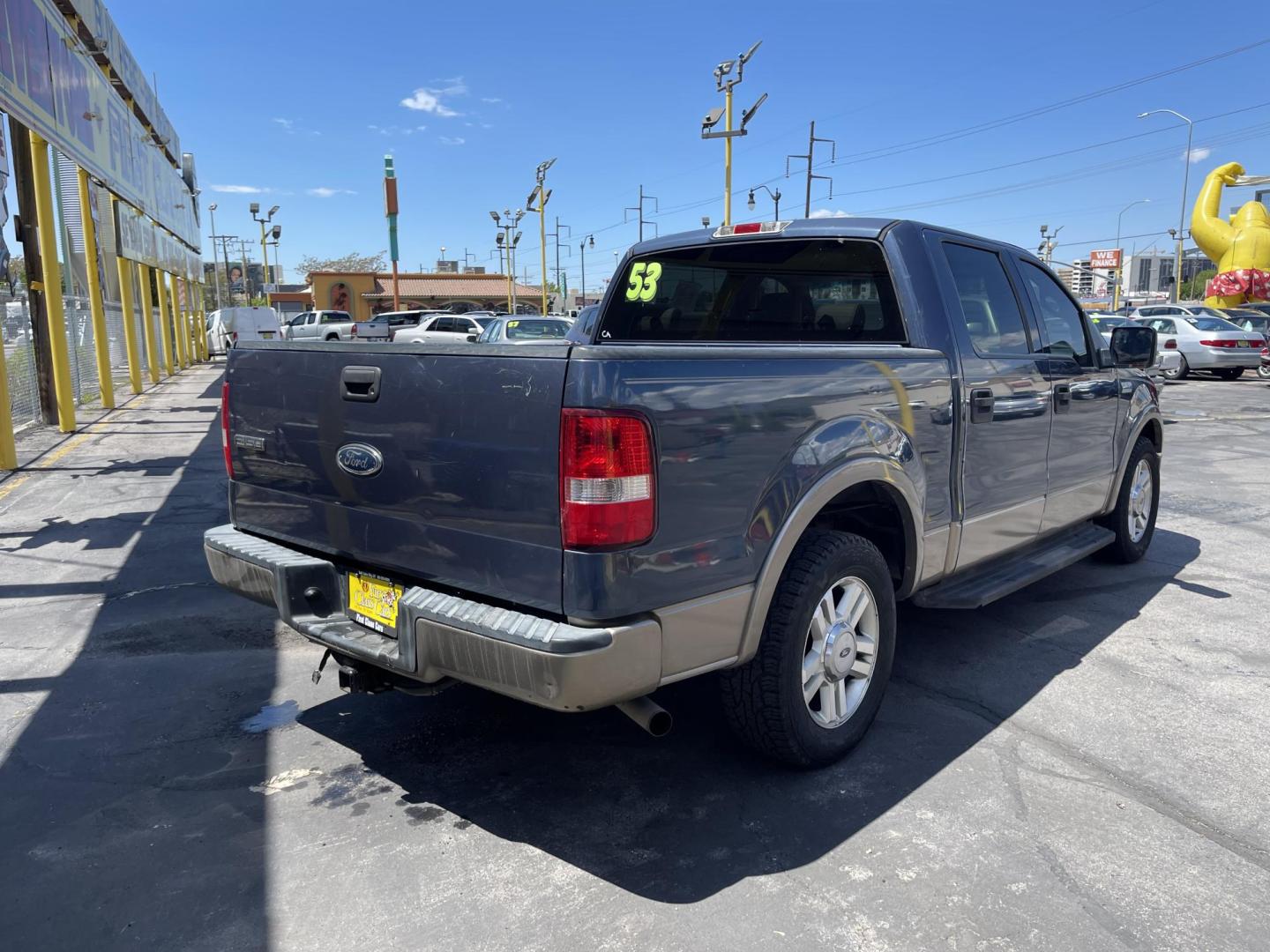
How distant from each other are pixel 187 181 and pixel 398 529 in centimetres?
3238

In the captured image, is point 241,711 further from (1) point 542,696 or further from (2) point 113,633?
(1) point 542,696

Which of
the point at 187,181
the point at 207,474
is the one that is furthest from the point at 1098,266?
the point at 207,474

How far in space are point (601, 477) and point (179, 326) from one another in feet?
99.7

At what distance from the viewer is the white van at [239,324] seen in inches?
1391

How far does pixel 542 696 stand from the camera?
2.52 meters

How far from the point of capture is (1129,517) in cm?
592

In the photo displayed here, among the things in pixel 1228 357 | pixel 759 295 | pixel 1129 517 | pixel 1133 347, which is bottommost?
pixel 1129 517

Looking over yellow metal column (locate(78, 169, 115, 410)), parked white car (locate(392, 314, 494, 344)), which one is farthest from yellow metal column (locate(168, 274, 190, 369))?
yellow metal column (locate(78, 169, 115, 410))

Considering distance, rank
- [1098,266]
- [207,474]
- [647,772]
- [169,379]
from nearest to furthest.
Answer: [647,772]
[207,474]
[169,379]
[1098,266]

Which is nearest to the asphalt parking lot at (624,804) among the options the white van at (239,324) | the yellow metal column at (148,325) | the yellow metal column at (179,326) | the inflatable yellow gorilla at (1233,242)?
the yellow metal column at (148,325)

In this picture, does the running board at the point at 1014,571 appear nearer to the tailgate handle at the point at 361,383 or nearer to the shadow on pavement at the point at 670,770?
the shadow on pavement at the point at 670,770

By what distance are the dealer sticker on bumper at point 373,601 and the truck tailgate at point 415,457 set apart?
55 millimetres

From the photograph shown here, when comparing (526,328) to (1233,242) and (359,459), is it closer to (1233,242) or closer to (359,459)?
(359,459)

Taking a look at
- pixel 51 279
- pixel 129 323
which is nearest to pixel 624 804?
pixel 51 279
